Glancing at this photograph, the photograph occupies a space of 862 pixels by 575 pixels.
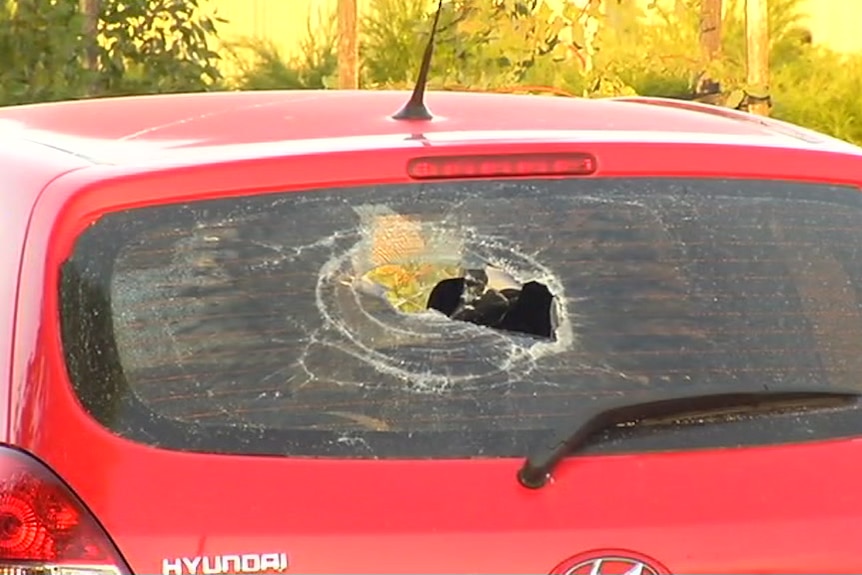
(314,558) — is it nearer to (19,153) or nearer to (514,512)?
(514,512)

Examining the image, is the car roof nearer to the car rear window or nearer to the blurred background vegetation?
the car rear window

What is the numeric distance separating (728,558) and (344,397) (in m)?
0.55

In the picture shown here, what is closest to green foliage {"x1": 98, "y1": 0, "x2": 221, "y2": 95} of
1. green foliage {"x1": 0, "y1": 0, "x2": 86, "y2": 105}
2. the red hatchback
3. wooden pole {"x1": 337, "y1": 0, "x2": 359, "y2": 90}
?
green foliage {"x1": 0, "y1": 0, "x2": 86, "y2": 105}

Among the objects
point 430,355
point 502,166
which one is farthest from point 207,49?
point 430,355

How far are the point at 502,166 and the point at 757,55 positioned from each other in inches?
292

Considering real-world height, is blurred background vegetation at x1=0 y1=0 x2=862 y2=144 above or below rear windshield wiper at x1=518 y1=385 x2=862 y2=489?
below

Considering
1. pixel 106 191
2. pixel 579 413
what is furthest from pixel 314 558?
pixel 106 191

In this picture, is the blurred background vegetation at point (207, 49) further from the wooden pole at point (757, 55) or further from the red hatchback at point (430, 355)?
the red hatchback at point (430, 355)

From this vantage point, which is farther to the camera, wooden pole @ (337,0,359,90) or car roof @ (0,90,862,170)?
wooden pole @ (337,0,359,90)

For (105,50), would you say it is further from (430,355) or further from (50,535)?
(50,535)

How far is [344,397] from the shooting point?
8.90 ft

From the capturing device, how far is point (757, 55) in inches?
396

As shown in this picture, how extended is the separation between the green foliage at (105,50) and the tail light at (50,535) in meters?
5.98

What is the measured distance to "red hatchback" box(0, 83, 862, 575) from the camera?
2586 millimetres
